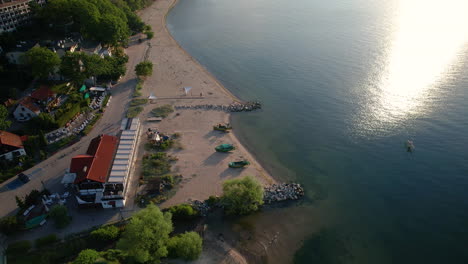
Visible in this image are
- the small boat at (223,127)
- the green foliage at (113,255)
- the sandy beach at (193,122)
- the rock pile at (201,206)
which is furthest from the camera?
the small boat at (223,127)

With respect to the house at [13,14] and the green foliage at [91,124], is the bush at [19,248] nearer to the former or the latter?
the green foliage at [91,124]

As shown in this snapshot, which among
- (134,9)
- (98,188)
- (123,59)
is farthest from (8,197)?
(134,9)

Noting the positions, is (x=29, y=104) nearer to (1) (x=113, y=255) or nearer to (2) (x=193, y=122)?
(2) (x=193, y=122)

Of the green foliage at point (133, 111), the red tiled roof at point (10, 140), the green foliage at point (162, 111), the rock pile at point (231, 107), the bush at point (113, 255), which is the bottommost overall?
the bush at point (113, 255)

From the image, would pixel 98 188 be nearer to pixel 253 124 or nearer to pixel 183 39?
pixel 253 124

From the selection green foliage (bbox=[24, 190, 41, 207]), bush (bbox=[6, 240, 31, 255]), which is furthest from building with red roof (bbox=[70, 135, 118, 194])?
bush (bbox=[6, 240, 31, 255])

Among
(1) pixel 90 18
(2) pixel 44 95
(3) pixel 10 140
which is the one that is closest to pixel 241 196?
(3) pixel 10 140

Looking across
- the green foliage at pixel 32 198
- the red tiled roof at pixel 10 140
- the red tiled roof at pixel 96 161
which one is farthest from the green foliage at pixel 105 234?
the red tiled roof at pixel 10 140

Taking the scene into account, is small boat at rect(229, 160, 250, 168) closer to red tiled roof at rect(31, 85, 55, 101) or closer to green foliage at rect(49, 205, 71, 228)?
green foliage at rect(49, 205, 71, 228)
